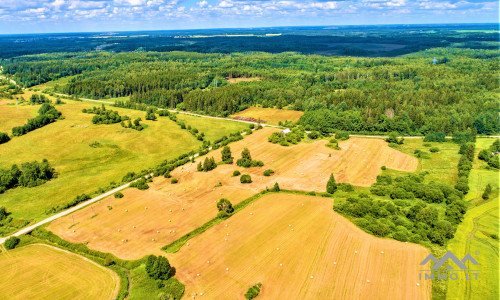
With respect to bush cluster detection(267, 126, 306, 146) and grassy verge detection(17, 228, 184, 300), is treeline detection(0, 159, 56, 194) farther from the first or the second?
bush cluster detection(267, 126, 306, 146)

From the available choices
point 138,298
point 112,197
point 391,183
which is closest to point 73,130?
point 112,197

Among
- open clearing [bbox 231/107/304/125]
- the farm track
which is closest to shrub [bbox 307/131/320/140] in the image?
open clearing [bbox 231/107/304/125]

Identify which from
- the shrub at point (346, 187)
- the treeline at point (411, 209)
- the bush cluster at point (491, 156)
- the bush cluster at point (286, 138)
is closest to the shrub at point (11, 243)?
the treeline at point (411, 209)

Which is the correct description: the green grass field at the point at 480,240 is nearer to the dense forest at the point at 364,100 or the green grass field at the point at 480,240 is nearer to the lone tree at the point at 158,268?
the lone tree at the point at 158,268

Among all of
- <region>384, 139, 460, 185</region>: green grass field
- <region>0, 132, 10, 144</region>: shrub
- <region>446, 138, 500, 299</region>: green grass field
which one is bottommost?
<region>384, 139, 460, 185</region>: green grass field

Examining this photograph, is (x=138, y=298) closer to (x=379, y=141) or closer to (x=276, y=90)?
(x=379, y=141)

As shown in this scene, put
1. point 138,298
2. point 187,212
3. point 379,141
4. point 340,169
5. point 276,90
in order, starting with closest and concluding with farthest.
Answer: point 138,298
point 187,212
point 340,169
point 379,141
point 276,90
